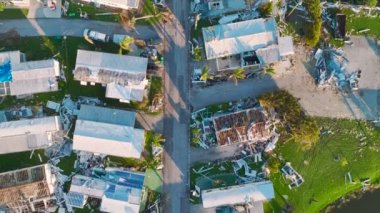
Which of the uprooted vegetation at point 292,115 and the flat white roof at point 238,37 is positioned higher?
the flat white roof at point 238,37

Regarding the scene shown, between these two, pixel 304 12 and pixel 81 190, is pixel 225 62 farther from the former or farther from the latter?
pixel 81 190

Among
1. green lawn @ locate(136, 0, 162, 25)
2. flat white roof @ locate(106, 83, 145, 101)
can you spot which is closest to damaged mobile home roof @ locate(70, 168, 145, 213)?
flat white roof @ locate(106, 83, 145, 101)

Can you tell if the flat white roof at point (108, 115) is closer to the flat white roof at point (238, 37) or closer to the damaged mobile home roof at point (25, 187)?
the damaged mobile home roof at point (25, 187)

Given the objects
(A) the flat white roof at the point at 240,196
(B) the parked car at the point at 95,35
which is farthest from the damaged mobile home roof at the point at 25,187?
(A) the flat white roof at the point at 240,196

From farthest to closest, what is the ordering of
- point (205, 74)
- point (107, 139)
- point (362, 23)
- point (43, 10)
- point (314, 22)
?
point (362, 23)
point (43, 10)
point (314, 22)
point (205, 74)
point (107, 139)

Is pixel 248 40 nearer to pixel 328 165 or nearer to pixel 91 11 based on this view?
pixel 328 165

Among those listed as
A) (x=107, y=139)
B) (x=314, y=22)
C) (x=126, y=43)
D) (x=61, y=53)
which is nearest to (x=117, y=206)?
(x=107, y=139)
